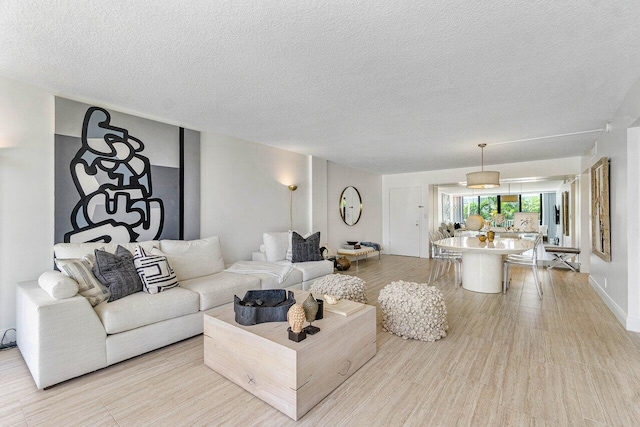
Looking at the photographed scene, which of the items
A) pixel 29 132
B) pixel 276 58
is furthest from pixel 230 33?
pixel 29 132

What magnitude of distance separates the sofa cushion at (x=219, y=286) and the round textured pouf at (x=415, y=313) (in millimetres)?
1446

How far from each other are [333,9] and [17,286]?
3.21 metres

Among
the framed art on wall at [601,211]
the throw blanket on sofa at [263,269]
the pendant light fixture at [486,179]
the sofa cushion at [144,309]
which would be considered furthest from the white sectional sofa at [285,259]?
the framed art on wall at [601,211]

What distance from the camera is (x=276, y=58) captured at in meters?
2.16

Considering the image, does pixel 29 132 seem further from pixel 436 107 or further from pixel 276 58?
pixel 436 107

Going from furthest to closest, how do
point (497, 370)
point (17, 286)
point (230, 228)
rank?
point (230, 228)
point (17, 286)
point (497, 370)

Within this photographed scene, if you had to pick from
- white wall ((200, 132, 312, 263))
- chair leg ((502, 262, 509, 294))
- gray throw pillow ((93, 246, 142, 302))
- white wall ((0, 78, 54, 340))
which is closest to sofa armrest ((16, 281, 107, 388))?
gray throw pillow ((93, 246, 142, 302))

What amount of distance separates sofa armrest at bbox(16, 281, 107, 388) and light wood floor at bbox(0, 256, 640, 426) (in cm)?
10

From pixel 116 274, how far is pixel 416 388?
246 cm

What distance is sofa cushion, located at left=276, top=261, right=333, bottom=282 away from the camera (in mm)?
3917

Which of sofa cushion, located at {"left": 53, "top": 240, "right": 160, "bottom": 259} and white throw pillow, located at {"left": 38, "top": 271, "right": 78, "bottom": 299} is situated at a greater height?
sofa cushion, located at {"left": 53, "top": 240, "right": 160, "bottom": 259}

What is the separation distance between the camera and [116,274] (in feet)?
7.91

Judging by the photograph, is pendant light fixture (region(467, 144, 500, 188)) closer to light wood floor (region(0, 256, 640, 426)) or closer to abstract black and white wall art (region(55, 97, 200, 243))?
light wood floor (region(0, 256, 640, 426))

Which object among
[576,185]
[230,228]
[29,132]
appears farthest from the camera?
[576,185]
